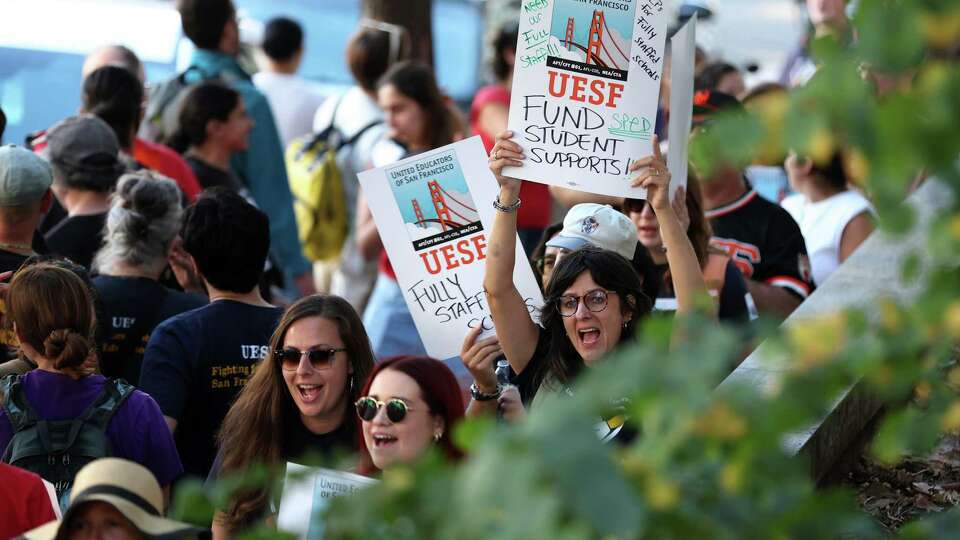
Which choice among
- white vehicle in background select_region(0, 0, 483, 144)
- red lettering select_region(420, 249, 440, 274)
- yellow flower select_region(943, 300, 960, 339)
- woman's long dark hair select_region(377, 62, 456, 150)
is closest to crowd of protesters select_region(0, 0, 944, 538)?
yellow flower select_region(943, 300, 960, 339)

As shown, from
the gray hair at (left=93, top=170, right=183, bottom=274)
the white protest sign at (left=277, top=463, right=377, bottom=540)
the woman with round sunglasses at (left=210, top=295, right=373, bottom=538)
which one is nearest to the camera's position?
the white protest sign at (left=277, top=463, right=377, bottom=540)

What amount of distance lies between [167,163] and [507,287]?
9.18ft

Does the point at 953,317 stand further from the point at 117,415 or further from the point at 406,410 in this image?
the point at 117,415

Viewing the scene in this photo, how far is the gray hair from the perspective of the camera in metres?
5.61

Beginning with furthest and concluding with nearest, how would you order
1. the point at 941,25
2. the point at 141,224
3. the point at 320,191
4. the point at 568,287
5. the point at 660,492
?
the point at 320,191 < the point at 141,224 < the point at 568,287 < the point at 660,492 < the point at 941,25

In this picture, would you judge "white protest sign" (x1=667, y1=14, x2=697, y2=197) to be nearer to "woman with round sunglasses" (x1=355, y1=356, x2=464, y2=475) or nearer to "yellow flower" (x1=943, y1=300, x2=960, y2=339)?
"woman with round sunglasses" (x1=355, y1=356, x2=464, y2=475)

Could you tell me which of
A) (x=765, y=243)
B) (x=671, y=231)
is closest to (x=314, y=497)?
(x=671, y=231)

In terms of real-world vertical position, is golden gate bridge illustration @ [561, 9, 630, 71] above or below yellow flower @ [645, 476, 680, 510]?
below

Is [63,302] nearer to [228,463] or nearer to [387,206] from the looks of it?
[228,463]

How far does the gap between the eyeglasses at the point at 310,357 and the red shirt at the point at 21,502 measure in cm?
90

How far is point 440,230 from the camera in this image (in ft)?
17.9

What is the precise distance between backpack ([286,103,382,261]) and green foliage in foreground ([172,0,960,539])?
6.98m

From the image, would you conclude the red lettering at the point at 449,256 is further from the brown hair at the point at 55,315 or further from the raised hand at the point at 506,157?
the brown hair at the point at 55,315

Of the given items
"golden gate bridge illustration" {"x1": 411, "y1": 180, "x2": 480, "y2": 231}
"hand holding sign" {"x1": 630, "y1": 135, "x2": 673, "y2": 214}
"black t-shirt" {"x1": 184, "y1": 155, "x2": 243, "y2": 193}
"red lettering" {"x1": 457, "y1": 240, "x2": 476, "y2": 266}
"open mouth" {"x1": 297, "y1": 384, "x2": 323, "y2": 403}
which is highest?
"hand holding sign" {"x1": 630, "y1": 135, "x2": 673, "y2": 214}
